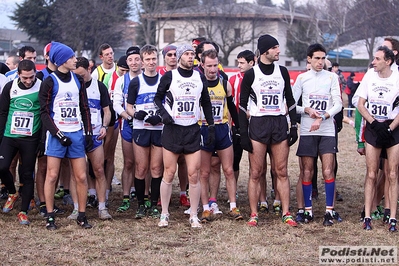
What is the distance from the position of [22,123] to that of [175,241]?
2.49 meters

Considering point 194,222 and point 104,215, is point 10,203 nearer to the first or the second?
point 104,215

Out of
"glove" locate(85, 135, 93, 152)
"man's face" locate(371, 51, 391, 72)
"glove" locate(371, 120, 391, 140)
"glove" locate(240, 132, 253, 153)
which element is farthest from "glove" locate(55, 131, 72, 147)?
"man's face" locate(371, 51, 391, 72)

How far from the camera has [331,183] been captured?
8070 millimetres

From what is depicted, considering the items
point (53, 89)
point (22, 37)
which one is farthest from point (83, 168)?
point (22, 37)

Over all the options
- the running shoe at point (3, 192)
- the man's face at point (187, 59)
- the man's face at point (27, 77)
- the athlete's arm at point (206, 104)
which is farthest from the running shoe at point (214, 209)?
the running shoe at point (3, 192)

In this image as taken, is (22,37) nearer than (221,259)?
No

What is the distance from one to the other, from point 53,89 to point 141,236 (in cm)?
204

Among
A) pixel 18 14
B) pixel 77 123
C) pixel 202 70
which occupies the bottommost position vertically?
pixel 77 123

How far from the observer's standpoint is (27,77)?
7.80 metres

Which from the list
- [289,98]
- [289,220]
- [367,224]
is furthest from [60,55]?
[367,224]

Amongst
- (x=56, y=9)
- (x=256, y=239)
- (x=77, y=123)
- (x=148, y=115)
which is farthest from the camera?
(x=56, y=9)

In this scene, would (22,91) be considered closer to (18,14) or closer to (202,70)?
(202,70)

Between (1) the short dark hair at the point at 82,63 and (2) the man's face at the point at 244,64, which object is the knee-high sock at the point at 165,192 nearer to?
(1) the short dark hair at the point at 82,63

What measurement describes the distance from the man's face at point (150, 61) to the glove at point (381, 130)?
291 cm
